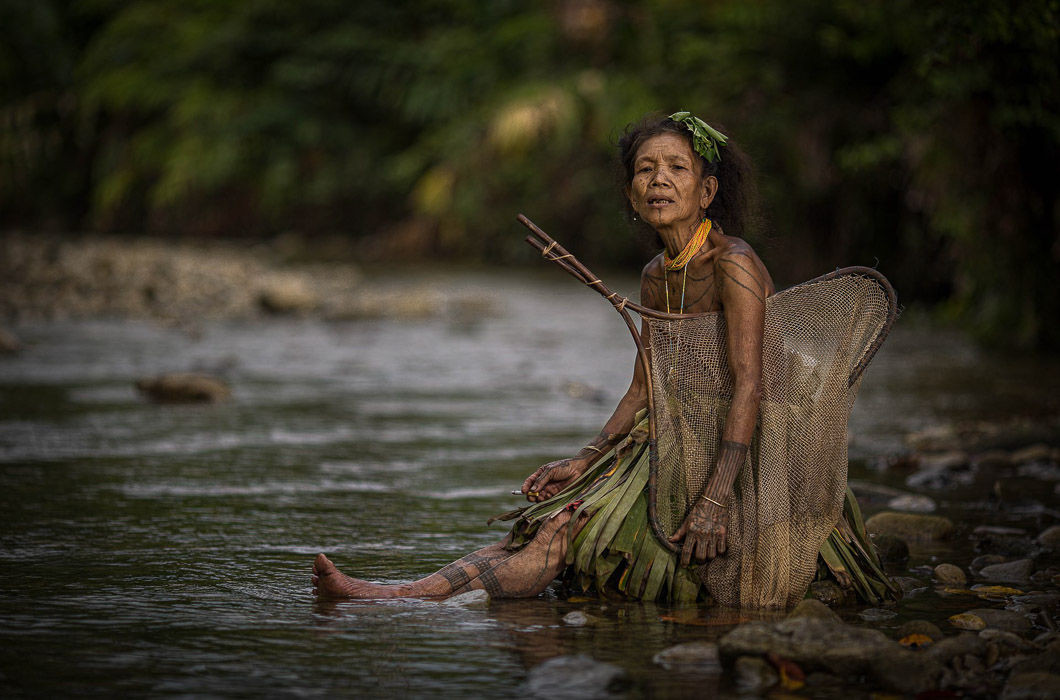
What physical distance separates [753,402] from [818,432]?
0.75 feet

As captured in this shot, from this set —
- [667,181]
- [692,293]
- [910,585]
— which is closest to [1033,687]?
[910,585]

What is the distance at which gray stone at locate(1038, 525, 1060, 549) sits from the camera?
4.34 m

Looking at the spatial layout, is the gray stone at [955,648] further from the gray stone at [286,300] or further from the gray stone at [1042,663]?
the gray stone at [286,300]

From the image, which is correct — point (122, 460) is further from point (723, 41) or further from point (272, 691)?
point (723, 41)

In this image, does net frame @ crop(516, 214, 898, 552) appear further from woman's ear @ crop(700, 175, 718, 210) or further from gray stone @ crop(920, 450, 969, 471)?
gray stone @ crop(920, 450, 969, 471)

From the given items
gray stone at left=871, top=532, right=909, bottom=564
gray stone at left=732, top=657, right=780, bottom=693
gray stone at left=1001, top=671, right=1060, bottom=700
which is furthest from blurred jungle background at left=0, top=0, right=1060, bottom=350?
gray stone at left=1001, top=671, right=1060, bottom=700

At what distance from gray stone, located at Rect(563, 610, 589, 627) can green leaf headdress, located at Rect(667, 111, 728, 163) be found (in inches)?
50.9

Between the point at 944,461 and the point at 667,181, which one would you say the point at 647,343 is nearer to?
the point at 667,181

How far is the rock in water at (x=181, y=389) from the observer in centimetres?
759

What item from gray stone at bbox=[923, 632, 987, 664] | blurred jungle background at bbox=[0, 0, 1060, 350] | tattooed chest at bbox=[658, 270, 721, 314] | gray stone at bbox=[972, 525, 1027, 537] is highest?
blurred jungle background at bbox=[0, 0, 1060, 350]

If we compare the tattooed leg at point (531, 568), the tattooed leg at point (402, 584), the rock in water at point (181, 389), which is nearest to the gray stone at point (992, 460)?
the tattooed leg at point (531, 568)

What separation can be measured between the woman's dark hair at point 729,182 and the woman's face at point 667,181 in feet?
0.26

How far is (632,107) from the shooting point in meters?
16.7

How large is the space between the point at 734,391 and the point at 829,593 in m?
0.61
